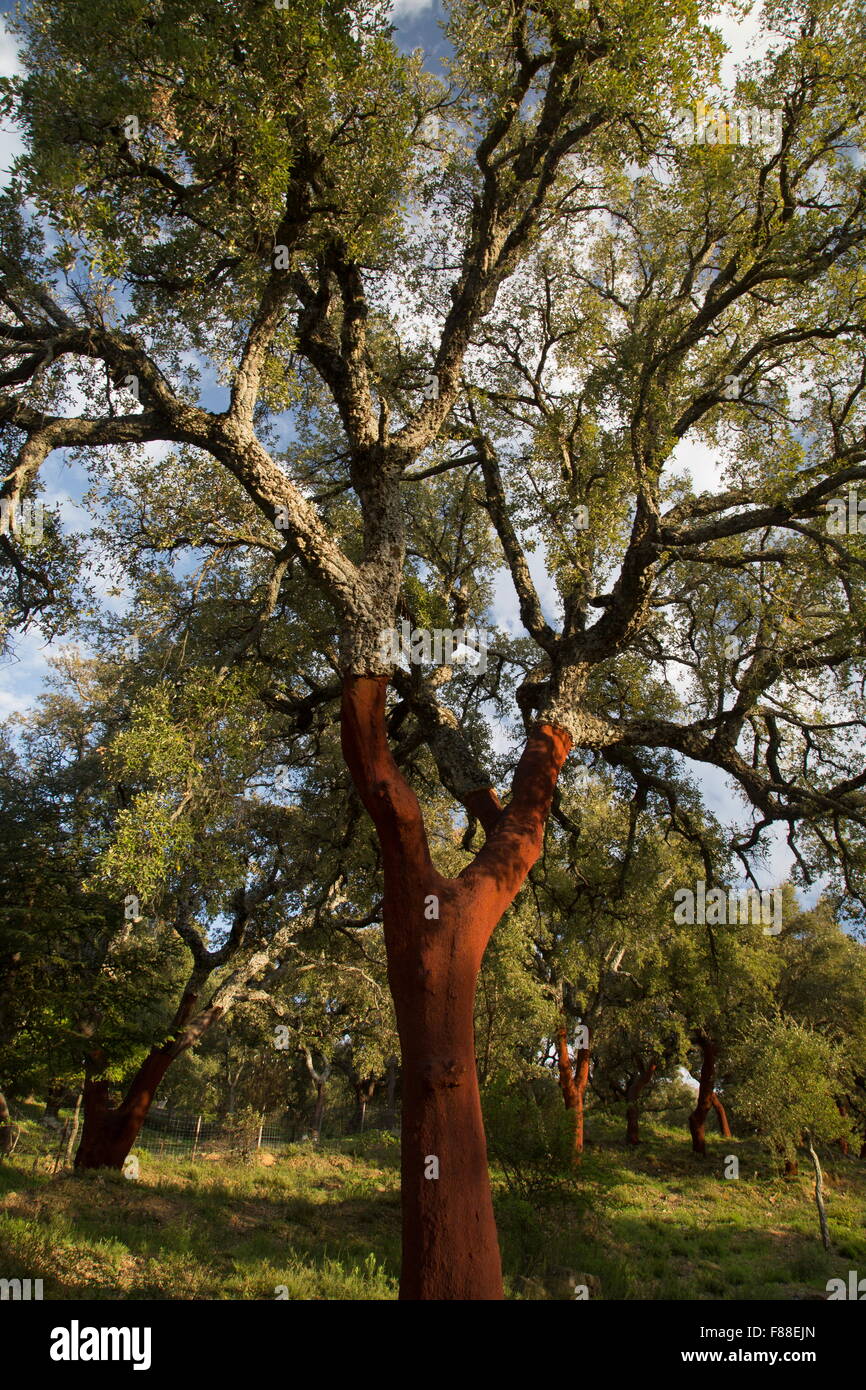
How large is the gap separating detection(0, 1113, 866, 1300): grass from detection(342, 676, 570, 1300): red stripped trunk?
8.75 feet

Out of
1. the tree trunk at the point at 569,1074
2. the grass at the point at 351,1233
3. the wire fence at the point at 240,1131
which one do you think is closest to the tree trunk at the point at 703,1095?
the grass at the point at 351,1233

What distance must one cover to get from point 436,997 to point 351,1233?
31.0 ft

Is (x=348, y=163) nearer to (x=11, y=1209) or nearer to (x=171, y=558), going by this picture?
(x=171, y=558)

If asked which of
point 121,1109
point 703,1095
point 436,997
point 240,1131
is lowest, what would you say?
point 240,1131

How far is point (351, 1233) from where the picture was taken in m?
12.5

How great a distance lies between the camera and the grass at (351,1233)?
7703mm

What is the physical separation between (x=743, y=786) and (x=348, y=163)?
28.1ft

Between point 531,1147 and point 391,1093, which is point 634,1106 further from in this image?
point 531,1147

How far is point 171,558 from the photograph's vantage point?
1044cm

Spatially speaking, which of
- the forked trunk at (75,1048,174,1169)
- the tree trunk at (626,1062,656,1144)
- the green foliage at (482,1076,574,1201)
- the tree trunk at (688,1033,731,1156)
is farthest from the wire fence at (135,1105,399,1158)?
the tree trunk at (688,1033,731,1156)

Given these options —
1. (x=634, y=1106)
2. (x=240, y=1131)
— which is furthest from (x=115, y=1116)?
(x=634, y=1106)

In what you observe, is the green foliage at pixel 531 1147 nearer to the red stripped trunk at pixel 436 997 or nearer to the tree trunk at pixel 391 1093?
the red stripped trunk at pixel 436 997

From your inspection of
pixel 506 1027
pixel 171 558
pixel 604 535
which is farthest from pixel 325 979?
pixel 604 535
